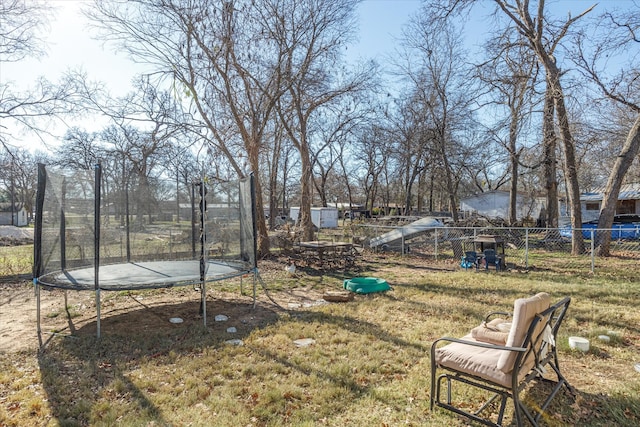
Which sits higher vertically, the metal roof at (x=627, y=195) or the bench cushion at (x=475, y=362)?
the metal roof at (x=627, y=195)

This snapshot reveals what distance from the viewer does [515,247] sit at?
14.1m

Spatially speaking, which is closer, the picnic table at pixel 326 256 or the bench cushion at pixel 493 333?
the bench cushion at pixel 493 333

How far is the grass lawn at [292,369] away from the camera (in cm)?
310

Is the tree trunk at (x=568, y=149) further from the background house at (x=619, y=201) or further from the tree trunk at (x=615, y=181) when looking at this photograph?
the background house at (x=619, y=201)

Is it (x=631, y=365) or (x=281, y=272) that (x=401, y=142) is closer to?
(x=281, y=272)

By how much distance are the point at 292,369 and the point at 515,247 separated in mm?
12625

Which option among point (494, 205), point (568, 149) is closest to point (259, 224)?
point (568, 149)

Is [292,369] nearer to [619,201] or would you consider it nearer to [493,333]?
[493,333]

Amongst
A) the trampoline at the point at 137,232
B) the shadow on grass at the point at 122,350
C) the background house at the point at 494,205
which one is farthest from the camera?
the background house at the point at 494,205

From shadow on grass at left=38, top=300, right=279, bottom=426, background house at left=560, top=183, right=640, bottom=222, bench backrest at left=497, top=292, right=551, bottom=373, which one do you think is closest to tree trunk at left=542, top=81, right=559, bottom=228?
background house at left=560, top=183, right=640, bottom=222

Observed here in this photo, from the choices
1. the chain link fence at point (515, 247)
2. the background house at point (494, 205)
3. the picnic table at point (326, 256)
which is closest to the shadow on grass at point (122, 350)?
the picnic table at point (326, 256)

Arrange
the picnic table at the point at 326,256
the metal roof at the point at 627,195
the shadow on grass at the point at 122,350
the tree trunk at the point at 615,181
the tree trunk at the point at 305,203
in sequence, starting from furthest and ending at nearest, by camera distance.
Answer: the metal roof at the point at 627,195 < the tree trunk at the point at 305,203 < the tree trunk at the point at 615,181 < the picnic table at the point at 326,256 < the shadow on grass at the point at 122,350

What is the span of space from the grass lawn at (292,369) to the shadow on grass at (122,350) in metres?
0.02

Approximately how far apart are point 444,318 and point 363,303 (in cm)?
145
